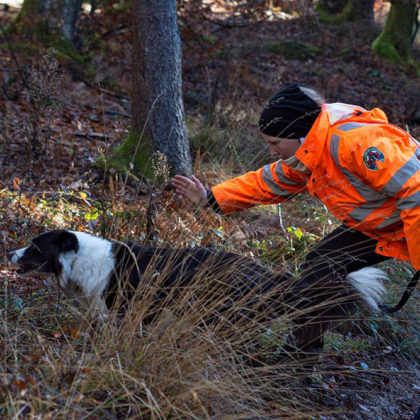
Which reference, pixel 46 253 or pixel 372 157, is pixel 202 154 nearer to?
pixel 46 253

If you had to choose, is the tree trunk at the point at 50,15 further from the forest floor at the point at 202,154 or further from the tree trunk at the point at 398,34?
the tree trunk at the point at 398,34

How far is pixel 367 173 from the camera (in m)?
3.30

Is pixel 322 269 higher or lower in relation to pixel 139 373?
higher

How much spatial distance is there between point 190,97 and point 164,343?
8174mm

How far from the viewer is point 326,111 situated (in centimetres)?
365

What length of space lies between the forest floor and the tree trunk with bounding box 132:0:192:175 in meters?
0.47

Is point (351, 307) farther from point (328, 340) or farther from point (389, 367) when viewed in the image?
point (389, 367)

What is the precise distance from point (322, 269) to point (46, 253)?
1956mm

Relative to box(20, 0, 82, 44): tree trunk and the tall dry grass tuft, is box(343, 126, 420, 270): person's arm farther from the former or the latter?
box(20, 0, 82, 44): tree trunk

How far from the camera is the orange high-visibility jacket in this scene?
125 inches

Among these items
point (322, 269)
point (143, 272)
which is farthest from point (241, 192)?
point (143, 272)

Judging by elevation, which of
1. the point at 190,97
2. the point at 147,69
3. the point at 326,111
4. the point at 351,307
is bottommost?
the point at 190,97

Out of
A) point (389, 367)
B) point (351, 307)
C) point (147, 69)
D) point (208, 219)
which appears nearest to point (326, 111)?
point (351, 307)

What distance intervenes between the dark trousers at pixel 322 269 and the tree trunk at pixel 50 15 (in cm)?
865
